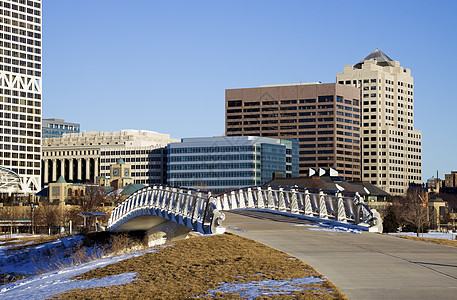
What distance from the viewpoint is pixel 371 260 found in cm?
2092

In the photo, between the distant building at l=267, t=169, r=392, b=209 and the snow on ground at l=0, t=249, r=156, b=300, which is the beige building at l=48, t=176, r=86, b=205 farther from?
the snow on ground at l=0, t=249, r=156, b=300

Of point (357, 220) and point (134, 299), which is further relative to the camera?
point (357, 220)

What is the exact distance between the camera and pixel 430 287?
667 inches

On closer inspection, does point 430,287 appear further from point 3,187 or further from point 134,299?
point 3,187

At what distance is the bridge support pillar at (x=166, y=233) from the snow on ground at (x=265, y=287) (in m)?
33.4

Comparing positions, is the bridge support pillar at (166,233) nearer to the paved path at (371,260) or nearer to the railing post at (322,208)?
the railing post at (322,208)

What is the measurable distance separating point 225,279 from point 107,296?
282 centimetres

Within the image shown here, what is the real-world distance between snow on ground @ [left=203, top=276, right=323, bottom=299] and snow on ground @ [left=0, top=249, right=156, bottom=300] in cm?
323

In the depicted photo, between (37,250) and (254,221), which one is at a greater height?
(254,221)

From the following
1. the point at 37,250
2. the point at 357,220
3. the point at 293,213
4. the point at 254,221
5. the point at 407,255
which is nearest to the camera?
the point at 407,255

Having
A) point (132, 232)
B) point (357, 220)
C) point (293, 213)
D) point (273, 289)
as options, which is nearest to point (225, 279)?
point (273, 289)

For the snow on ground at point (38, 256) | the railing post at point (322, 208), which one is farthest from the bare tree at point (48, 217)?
the railing post at point (322, 208)

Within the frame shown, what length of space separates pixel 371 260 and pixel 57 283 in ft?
A: 28.7

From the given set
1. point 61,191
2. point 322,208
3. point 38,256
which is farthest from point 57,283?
point 61,191
